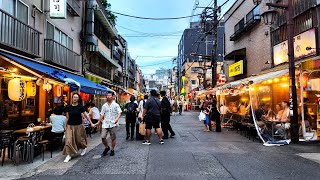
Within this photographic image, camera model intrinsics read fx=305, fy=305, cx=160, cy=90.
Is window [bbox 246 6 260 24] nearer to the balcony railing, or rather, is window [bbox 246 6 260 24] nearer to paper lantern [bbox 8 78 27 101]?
the balcony railing

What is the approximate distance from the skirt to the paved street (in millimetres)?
330

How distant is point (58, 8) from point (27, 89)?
5.09 metres

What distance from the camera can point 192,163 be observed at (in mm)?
7871

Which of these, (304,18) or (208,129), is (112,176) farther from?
(304,18)

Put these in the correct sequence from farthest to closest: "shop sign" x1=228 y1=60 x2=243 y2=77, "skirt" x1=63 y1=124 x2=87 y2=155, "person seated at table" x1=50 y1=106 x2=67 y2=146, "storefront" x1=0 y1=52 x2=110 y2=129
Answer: "shop sign" x1=228 y1=60 x2=243 y2=77 → "storefront" x1=0 y1=52 x2=110 y2=129 → "person seated at table" x1=50 y1=106 x2=67 y2=146 → "skirt" x1=63 y1=124 x2=87 y2=155

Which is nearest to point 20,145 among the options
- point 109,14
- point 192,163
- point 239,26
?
point 192,163

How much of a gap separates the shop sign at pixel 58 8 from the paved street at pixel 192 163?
26.5ft

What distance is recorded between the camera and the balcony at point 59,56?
15.5m

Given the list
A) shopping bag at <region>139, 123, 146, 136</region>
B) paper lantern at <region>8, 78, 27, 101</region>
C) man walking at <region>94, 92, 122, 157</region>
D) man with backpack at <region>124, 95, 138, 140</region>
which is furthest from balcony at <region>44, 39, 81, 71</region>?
man walking at <region>94, 92, 122, 157</region>

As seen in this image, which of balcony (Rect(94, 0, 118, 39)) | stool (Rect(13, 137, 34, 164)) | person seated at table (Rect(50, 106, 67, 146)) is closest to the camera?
stool (Rect(13, 137, 34, 164))

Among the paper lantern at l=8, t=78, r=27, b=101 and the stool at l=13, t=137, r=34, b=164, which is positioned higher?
the paper lantern at l=8, t=78, r=27, b=101

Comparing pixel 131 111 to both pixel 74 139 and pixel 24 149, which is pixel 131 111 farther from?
pixel 24 149

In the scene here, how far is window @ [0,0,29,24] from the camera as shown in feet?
39.1

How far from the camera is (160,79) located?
151250 millimetres
